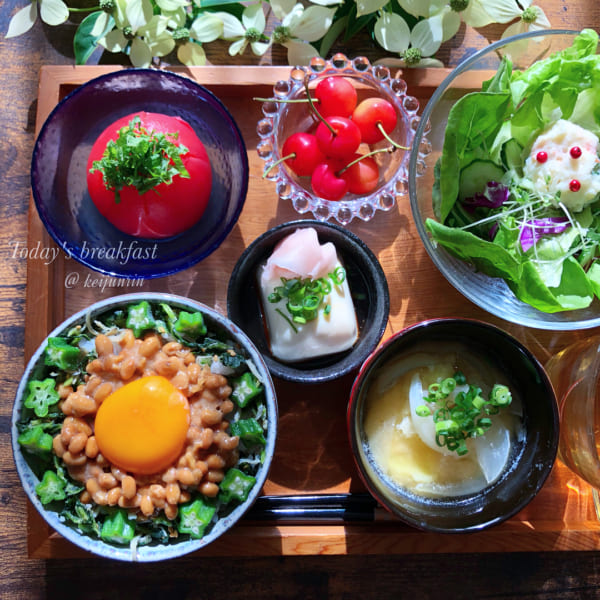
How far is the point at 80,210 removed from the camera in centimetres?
173

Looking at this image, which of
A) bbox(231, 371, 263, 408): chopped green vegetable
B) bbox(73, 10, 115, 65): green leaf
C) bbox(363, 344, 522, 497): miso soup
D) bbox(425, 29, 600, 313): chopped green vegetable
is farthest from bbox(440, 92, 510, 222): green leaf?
bbox(73, 10, 115, 65): green leaf

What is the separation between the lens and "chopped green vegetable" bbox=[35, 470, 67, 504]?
1395mm

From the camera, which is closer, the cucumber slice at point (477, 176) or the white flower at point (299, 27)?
the cucumber slice at point (477, 176)

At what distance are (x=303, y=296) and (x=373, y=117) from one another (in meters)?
0.56

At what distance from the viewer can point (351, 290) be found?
1.72m

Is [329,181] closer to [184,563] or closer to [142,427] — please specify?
[142,427]

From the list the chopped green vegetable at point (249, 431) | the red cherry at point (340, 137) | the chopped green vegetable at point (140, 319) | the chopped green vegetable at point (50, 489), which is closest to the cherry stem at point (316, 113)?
the red cherry at point (340, 137)

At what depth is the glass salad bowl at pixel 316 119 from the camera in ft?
5.58

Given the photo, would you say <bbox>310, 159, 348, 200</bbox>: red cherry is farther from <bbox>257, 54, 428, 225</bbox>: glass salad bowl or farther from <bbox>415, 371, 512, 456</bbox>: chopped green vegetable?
<bbox>415, 371, 512, 456</bbox>: chopped green vegetable

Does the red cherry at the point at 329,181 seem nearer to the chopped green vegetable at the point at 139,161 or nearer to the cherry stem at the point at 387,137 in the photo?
the cherry stem at the point at 387,137

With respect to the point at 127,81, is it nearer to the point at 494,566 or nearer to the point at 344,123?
the point at 344,123

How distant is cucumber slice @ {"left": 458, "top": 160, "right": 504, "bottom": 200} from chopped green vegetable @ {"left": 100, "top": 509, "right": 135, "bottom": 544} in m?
1.22

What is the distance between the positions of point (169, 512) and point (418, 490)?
2.12 ft

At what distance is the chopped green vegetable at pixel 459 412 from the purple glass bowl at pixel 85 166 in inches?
28.4
